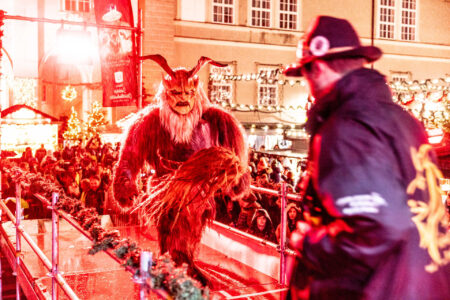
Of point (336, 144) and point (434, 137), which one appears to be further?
point (434, 137)

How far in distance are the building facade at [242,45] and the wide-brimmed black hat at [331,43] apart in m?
17.7

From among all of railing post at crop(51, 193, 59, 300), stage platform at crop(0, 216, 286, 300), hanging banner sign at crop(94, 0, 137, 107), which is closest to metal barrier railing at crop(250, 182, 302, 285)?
stage platform at crop(0, 216, 286, 300)

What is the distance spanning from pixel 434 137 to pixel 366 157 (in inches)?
223

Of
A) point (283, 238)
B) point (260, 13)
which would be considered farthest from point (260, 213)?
point (260, 13)

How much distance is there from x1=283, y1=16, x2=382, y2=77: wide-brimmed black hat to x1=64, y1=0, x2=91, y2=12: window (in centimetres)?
3280

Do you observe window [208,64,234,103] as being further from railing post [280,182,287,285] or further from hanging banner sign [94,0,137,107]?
railing post [280,182,287,285]

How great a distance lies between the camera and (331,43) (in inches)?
86.8

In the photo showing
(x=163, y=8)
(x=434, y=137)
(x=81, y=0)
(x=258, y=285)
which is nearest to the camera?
(x=258, y=285)

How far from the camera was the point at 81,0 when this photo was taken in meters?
33.4

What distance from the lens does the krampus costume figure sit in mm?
4531

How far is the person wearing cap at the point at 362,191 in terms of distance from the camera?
195 cm

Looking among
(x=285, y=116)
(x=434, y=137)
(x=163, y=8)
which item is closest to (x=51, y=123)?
(x=163, y=8)

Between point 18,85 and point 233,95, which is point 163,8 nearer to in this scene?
point 233,95

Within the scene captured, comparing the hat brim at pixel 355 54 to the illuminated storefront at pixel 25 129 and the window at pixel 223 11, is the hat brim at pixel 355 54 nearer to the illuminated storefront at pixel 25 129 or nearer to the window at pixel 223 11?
the illuminated storefront at pixel 25 129
